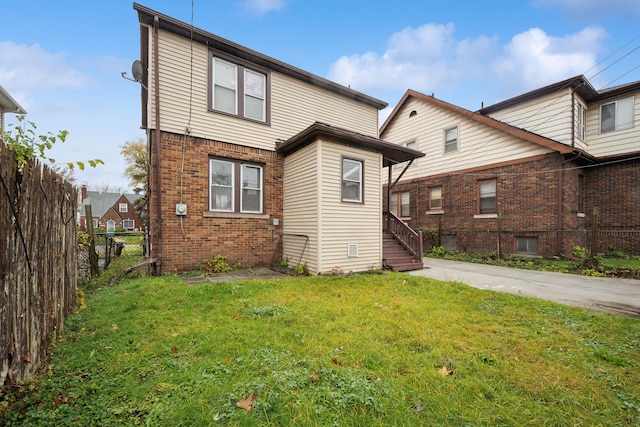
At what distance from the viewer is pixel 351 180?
7.91m

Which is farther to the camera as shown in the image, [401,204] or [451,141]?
[401,204]

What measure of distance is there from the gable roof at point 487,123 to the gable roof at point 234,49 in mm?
5651

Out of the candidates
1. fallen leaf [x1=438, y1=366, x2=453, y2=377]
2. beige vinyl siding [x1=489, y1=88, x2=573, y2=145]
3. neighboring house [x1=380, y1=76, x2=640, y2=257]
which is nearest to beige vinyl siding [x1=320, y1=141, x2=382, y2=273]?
fallen leaf [x1=438, y1=366, x2=453, y2=377]

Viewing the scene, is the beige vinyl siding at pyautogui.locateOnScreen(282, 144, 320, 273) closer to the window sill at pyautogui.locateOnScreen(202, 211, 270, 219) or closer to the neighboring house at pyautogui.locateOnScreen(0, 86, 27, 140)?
the window sill at pyautogui.locateOnScreen(202, 211, 270, 219)

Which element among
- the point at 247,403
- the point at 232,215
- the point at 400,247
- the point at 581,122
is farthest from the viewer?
the point at 581,122

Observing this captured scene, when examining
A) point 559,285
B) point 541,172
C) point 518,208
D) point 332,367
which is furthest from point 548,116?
point 332,367

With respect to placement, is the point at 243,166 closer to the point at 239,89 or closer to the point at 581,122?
the point at 239,89

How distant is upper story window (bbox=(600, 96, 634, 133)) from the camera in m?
10.8

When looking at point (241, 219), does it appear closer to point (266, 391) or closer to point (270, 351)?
point (270, 351)

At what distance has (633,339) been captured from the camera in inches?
130

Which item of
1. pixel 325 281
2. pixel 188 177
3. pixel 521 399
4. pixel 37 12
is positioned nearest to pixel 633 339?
pixel 521 399

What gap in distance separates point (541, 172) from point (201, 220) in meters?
12.4

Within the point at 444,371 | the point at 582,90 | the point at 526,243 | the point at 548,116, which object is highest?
the point at 582,90

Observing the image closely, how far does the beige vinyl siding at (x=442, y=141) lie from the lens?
11.5 m
